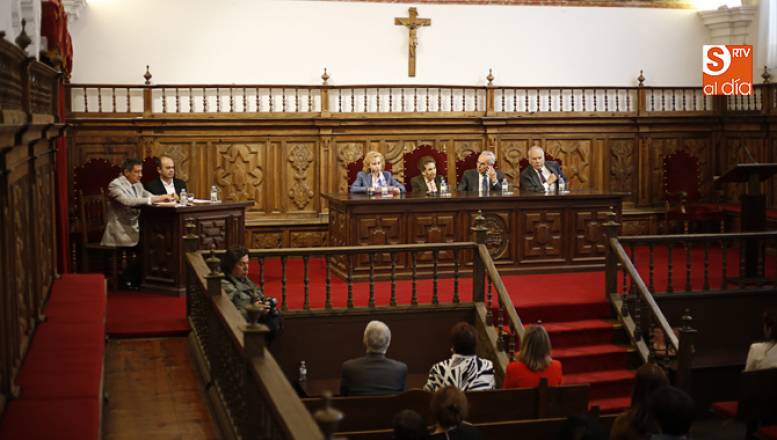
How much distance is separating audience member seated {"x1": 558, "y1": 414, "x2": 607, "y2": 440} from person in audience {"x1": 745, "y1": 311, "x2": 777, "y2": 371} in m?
2.61

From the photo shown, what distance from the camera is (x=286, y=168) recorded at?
13.2 meters

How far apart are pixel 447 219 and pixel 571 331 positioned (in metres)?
1.97

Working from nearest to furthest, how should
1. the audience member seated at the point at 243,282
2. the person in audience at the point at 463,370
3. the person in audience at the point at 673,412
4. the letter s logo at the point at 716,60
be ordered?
the person in audience at the point at 673,412 → the person in audience at the point at 463,370 → the audience member seated at the point at 243,282 → the letter s logo at the point at 716,60

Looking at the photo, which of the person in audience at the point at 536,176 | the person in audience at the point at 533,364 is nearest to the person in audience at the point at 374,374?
the person in audience at the point at 533,364

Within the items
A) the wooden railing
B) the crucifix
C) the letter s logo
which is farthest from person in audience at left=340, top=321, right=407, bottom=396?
the letter s logo

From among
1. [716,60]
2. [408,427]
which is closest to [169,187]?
[408,427]

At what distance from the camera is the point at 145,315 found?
30.4ft

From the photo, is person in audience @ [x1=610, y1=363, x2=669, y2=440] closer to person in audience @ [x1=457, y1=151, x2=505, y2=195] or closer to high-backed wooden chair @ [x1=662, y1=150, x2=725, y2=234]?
person in audience @ [x1=457, y1=151, x2=505, y2=195]

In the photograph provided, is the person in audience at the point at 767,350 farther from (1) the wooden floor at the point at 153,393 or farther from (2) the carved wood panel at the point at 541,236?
(1) the wooden floor at the point at 153,393

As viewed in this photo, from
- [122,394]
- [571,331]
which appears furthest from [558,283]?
[122,394]

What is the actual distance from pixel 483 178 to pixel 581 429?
21.0 ft

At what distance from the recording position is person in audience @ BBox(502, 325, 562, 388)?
6316mm

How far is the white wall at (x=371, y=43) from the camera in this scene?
43.8 feet

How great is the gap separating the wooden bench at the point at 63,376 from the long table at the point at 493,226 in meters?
3.17
